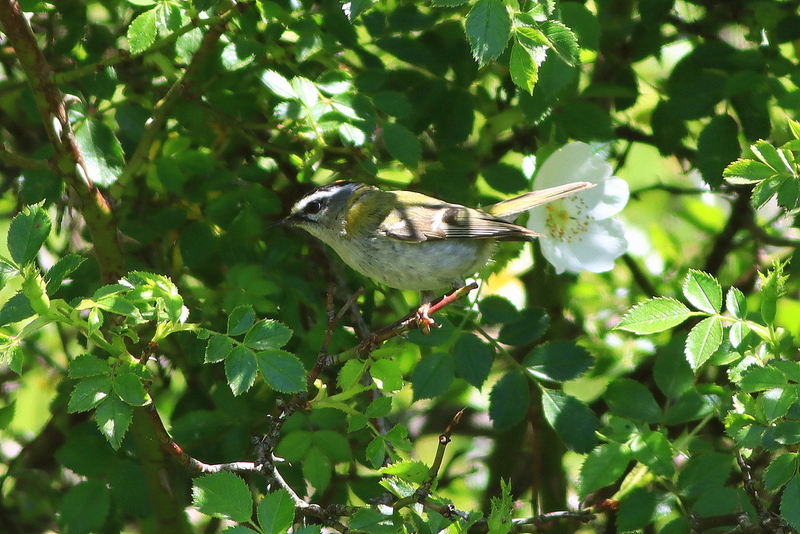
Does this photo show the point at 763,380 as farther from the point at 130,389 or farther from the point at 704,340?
the point at 130,389

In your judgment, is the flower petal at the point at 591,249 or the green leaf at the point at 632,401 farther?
the flower petal at the point at 591,249

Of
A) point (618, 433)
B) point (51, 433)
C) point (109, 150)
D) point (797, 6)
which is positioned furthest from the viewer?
point (51, 433)

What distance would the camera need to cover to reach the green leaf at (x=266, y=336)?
1.50 meters

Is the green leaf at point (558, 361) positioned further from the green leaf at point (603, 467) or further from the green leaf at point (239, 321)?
the green leaf at point (239, 321)

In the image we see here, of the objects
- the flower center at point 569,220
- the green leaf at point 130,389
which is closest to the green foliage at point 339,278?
the green leaf at point 130,389

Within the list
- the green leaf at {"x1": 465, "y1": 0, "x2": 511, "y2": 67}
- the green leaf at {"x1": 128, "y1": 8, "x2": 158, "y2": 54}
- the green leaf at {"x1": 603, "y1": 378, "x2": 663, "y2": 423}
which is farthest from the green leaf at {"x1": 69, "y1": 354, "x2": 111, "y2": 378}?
the green leaf at {"x1": 603, "y1": 378, "x2": 663, "y2": 423}

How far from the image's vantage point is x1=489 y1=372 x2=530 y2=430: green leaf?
2182 millimetres

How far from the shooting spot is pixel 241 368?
1.47 meters

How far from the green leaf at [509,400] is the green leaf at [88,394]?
1090 mm

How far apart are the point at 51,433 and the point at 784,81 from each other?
2.58 metres

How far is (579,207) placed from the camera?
2543 millimetres

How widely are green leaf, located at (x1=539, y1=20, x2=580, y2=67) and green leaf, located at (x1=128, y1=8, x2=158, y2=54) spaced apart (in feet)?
2.78

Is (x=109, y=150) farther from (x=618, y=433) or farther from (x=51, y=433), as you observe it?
(x=618, y=433)

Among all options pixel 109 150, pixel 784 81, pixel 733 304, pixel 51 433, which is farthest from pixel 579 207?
pixel 51 433
